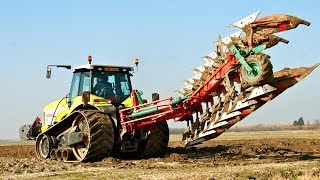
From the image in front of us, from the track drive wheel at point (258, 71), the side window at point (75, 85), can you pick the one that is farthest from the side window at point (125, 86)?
the track drive wheel at point (258, 71)

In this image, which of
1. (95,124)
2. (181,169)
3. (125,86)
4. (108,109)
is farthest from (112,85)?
(181,169)

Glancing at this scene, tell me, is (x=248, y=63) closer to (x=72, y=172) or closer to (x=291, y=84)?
(x=291, y=84)

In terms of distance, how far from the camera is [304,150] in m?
17.6

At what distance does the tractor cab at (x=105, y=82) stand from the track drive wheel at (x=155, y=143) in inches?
55.4

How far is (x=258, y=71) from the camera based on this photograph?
11.4m

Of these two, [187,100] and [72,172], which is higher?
[187,100]

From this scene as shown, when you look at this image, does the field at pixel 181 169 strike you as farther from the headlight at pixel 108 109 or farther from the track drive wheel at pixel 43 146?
the track drive wheel at pixel 43 146

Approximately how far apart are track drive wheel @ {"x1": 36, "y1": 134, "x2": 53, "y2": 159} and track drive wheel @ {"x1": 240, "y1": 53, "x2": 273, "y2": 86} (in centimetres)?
765

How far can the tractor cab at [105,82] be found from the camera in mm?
15267

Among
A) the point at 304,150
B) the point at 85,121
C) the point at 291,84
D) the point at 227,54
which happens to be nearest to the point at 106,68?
the point at 85,121

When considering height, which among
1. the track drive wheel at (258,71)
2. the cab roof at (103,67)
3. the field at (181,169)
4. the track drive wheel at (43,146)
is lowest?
the field at (181,169)

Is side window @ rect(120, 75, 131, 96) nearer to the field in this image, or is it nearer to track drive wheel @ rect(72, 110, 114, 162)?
track drive wheel @ rect(72, 110, 114, 162)

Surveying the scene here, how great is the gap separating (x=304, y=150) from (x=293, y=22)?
795 cm

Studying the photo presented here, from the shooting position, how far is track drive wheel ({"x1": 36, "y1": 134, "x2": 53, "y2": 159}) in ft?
54.2
